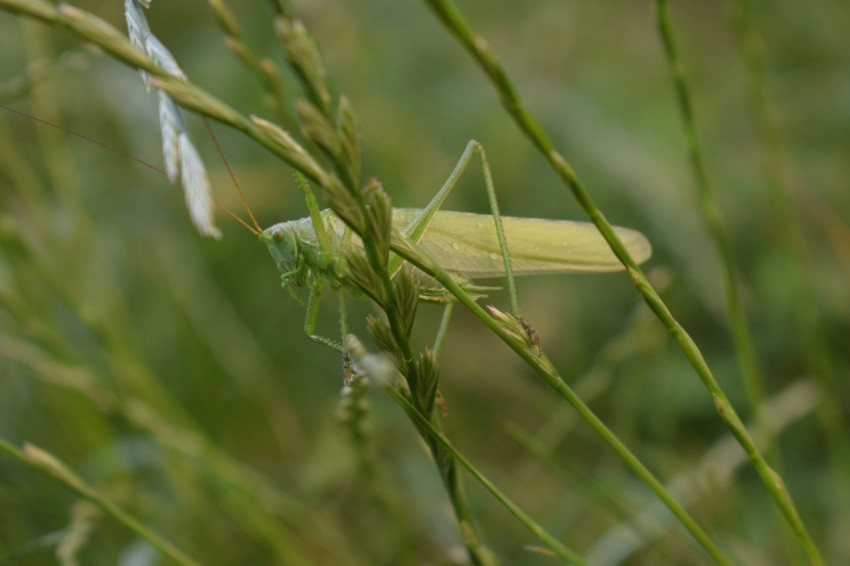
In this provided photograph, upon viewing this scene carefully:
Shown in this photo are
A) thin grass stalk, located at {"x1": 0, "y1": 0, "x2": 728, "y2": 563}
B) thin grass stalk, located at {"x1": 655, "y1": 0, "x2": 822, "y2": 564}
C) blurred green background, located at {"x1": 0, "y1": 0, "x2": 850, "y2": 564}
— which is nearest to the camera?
thin grass stalk, located at {"x1": 0, "y1": 0, "x2": 728, "y2": 563}

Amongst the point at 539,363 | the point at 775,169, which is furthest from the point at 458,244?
the point at 539,363

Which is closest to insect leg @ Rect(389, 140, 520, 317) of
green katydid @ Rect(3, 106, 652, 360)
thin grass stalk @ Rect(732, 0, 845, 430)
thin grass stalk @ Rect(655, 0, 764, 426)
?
green katydid @ Rect(3, 106, 652, 360)

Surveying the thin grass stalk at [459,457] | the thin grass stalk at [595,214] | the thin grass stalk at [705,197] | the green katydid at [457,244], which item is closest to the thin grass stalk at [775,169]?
the thin grass stalk at [705,197]

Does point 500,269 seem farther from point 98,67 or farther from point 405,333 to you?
point 98,67

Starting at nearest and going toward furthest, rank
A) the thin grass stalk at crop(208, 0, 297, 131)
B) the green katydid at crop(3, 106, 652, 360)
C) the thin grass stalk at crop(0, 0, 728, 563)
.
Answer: the thin grass stalk at crop(0, 0, 728, 563)
the thin grass stalk at crop(208, 0, 297, 131)
the green katydid at crop(3, 106, 652, 360)

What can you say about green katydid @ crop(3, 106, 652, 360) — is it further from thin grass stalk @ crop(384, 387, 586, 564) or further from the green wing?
thin grass stalk @ crop(384, 387, 586, 564)

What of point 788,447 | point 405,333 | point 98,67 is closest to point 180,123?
point 405,333
